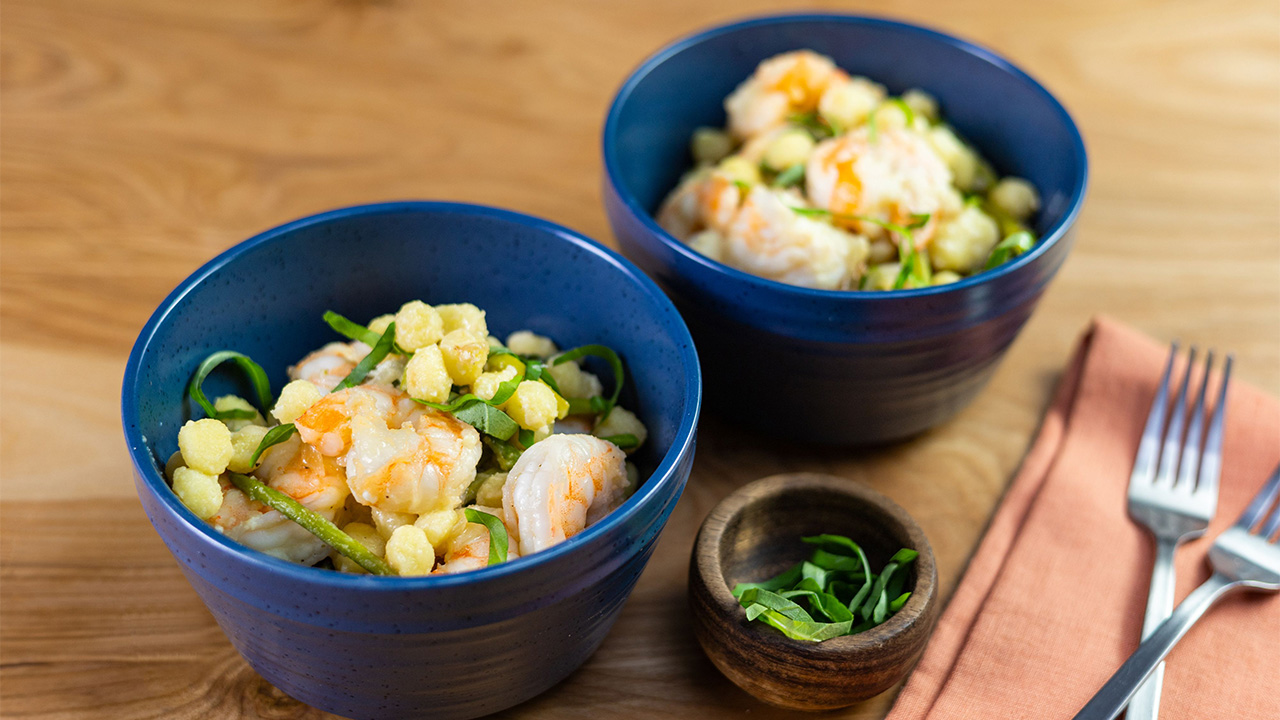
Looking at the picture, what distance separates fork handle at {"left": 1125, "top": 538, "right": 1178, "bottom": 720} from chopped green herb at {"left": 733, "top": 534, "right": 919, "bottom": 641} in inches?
12.0

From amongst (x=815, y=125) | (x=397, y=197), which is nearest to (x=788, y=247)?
(x=815, y=125)

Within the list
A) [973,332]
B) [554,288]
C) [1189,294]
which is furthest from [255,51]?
[1189,294]

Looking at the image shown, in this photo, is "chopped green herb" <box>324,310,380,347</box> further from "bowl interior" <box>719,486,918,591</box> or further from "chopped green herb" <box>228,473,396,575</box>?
"bowl interior" <box>719,486,918,591</box>

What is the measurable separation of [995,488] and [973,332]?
11.3 inches

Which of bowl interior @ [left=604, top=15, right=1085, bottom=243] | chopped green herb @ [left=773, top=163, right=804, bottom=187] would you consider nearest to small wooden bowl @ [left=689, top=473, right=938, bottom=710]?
chopped green herb @ [left=773, top=163, right=804, bottom=187]

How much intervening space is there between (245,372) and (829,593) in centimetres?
85

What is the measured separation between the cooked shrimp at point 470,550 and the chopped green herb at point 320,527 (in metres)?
0.07

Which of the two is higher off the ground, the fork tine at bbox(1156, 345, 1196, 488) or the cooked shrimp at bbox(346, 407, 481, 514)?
the cooked shrimp at bbox(346, 407, 481, 514)

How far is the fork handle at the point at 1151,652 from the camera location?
130 centimetres

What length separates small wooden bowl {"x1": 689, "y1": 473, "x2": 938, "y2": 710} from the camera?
50.3 inches

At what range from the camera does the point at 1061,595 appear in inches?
60.0

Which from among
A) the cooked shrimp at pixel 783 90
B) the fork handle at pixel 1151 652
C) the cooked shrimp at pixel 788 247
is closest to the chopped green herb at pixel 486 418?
the cooked shrimp at pixel 788 247

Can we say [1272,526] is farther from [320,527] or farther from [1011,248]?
[320,527]

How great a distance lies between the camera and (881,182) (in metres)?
1.72
